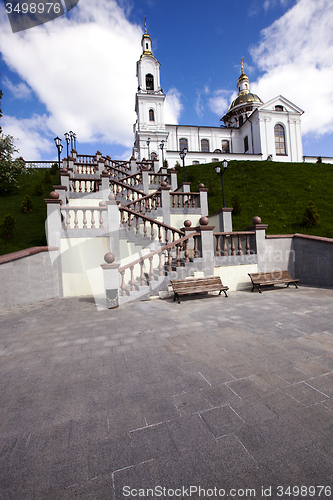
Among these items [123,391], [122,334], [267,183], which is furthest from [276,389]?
[267,183]

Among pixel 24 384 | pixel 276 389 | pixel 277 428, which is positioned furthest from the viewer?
pixel 24 384

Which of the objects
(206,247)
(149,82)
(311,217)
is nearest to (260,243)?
(206,247)

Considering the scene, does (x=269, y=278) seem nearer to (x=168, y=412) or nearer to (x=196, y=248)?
(x=196, y=248)

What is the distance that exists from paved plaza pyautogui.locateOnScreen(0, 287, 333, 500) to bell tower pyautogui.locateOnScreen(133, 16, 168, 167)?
4116 centimetres

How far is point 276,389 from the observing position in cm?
300

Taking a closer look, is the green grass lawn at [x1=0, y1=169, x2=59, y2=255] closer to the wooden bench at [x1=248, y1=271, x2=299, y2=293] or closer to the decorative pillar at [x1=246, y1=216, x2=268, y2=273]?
the decorative pillar at [x1=246, y1=216, x2=268, y2=273]

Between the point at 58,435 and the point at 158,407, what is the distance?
104 centimetres

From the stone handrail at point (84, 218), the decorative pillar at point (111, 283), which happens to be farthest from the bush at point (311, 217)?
the decorative pillar at point (111, 283)

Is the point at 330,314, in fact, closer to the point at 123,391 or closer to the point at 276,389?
the point at 276,389

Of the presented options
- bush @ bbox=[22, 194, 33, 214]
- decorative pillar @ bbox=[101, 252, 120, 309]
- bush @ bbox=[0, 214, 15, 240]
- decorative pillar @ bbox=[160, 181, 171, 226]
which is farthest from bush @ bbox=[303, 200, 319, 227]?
bush @ bbox=[22, 194, 33, 214]

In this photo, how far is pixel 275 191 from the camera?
962 inches

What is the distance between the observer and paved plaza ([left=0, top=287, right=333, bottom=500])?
189 centimetres

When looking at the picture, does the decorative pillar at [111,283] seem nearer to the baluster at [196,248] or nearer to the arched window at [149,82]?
the baluster at [196,248]

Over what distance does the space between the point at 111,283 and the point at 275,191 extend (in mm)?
22237
